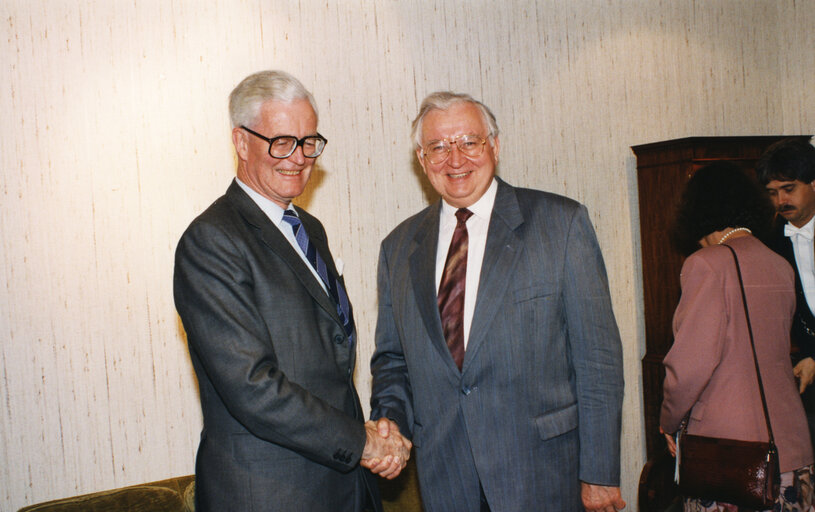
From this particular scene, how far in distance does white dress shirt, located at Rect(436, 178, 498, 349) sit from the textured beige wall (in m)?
1.01

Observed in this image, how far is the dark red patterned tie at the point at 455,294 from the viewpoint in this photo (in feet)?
6.39

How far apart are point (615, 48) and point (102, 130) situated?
9.90ft

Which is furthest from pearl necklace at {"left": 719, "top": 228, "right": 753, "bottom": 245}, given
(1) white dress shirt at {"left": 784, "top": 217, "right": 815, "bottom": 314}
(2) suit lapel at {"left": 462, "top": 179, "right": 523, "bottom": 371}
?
(2) suit lapel at {"left": 462, "top": 179, "right": 523, "bottom": 371}

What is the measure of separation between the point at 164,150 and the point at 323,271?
4.16 feet

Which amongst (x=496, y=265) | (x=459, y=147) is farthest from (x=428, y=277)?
(x=459, y=147)

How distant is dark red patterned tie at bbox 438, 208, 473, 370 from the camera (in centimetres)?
195

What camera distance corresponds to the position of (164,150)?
273 cm

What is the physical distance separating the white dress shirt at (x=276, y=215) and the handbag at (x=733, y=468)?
4.92ft

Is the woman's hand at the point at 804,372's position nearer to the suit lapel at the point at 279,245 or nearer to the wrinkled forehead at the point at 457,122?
the wrinkled forehead at the point at 457,122

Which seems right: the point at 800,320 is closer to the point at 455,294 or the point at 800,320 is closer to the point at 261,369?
the point at 455,294

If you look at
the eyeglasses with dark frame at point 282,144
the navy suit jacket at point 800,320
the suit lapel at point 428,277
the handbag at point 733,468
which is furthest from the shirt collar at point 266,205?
the navy suit jacket at point 800,320

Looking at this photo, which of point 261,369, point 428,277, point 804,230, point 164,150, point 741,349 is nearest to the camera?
point 261,369

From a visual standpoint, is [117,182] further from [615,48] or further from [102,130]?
[615,48]

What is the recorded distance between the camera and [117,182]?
8.66ft
